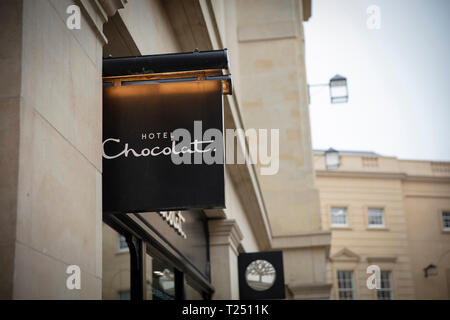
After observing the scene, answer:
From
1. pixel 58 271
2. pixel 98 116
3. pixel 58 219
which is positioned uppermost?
pixel 98 116

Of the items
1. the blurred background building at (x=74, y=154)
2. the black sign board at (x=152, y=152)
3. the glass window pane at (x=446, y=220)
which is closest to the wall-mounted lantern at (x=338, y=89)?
the blurred background building at (x=74, y=154)

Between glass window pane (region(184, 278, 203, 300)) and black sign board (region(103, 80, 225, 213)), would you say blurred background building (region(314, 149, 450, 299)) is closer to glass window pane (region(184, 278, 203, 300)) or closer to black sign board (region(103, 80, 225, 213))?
glass window pane (region(184, 278, 203, 300))

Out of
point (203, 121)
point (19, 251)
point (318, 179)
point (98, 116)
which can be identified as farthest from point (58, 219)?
point (318, 179)

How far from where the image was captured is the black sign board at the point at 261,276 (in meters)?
14.4

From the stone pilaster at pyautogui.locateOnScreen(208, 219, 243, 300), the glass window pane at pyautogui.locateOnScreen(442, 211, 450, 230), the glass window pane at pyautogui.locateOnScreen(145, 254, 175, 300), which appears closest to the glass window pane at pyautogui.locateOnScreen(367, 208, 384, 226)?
the glass window pane at pyautogui.locateOnScreen(442, 211, 450, 230)

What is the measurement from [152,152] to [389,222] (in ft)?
147

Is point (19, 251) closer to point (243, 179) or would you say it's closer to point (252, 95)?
point (243, 179)

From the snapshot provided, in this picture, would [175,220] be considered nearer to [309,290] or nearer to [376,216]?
[309,290]

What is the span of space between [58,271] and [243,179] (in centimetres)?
1037

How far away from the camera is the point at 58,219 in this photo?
4.32 metres

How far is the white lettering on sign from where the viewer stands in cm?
903

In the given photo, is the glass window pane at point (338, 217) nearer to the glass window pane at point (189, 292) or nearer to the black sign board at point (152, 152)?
the glass window pane at point (189, 292)

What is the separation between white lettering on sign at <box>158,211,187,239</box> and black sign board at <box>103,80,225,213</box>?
299 cm

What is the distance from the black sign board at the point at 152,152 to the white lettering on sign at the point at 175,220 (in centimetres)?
299
